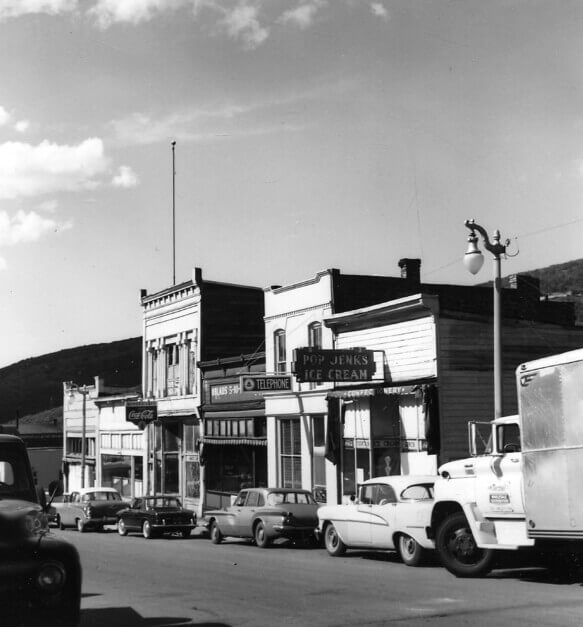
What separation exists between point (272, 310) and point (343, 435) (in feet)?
21.6

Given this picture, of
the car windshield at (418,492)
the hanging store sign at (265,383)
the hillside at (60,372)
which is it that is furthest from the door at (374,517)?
the hillside at (60,372)

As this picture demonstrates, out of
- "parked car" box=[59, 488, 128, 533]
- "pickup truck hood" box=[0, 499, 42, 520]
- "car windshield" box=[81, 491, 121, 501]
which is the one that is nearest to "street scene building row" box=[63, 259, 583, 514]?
"car windshield" box=[81, 491, 121, 501]

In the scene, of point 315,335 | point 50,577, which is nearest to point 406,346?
point 315,335

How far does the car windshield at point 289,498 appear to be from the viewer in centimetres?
2291

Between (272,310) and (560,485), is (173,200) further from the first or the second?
(560,485)

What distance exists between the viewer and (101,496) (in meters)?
33.1

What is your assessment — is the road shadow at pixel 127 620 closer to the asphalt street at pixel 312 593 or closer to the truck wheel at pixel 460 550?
the asphalt street at pixel 312 593

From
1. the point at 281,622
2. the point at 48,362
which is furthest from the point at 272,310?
the point at 48,362

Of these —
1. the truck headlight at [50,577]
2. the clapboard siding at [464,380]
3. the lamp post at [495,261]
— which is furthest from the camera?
the clapboard siding at [464,380]

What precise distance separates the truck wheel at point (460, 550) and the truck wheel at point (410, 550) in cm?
123

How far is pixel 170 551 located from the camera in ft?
69.9

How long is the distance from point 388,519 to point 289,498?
6.41 m

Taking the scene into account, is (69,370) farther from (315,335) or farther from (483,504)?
(483,504)

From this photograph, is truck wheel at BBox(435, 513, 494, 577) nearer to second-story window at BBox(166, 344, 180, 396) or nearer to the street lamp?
second-story window at BBox(166, 344, 180, 396)
